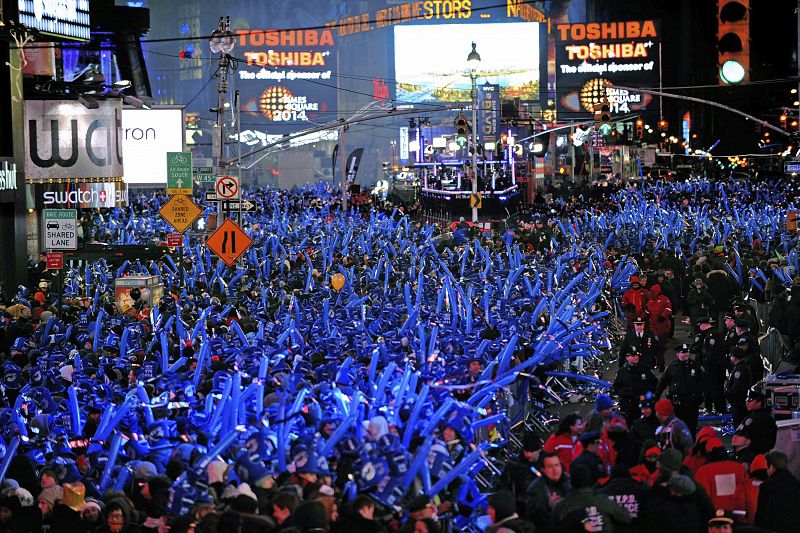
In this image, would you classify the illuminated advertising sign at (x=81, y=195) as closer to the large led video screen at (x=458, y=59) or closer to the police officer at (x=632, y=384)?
the police officer at (x=632, y=384)

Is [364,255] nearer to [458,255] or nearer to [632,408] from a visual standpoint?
[458,255]

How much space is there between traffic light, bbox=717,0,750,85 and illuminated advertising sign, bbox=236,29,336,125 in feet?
334

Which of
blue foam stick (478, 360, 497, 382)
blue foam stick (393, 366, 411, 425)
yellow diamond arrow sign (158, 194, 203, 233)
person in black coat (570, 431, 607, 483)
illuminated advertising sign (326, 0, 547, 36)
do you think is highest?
illuminated advertising sign (326, 0, 547, 36)

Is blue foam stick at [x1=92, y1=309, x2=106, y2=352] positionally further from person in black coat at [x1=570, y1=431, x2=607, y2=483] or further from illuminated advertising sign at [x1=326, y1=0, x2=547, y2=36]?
illuminated advertising sign at [x1=326, y1=0, x2=547, y2=36]

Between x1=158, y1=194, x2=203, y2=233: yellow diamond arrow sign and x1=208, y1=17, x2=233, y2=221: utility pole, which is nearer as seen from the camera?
x1=158, y1=194, x2=203, y2=233: yellow diamond arrow sign

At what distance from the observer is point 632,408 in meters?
14.7

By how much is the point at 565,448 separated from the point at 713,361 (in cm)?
658

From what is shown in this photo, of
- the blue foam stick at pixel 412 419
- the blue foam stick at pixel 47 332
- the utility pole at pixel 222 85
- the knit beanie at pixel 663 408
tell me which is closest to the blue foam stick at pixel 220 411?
the blue foam stick at pixel 412 419

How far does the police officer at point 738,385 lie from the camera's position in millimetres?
14961

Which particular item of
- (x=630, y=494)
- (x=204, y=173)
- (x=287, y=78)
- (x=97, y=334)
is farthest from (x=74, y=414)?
(x=287, y=78)

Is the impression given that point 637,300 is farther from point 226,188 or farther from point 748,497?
point 748,497

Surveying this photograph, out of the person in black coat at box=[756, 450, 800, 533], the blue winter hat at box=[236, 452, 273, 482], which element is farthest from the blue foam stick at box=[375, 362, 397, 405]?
the person in black coat at box=[756, 450, 800, 533]

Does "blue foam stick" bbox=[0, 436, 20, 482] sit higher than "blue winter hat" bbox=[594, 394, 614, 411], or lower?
higher

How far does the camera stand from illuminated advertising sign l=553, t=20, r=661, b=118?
114 metres
